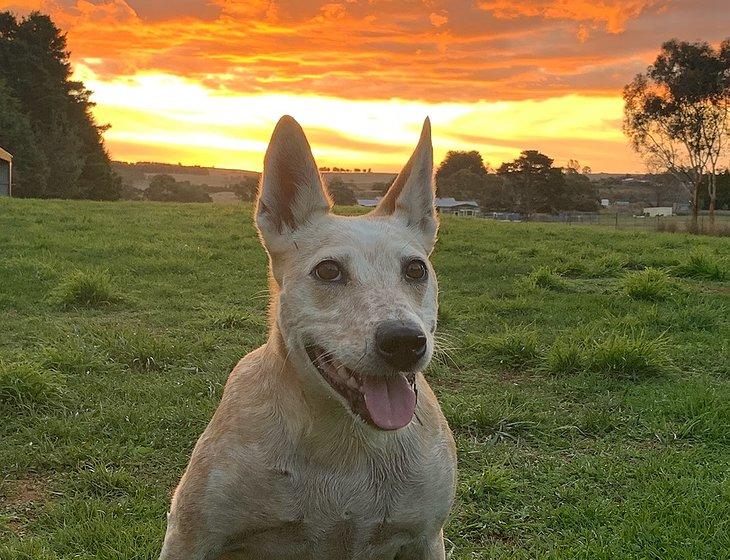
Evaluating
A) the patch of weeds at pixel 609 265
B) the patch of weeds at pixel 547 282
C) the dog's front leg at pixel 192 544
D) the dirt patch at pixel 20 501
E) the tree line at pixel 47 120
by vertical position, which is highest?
the tree line at pixel 47 120

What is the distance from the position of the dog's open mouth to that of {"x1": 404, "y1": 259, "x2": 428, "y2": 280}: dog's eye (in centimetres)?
55

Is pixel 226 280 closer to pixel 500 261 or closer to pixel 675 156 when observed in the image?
pixel 500 261

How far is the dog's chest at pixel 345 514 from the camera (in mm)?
3289

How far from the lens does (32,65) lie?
2229 inches

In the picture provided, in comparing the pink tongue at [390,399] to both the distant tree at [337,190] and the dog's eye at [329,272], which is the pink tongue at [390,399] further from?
the distant tree at [337,190]

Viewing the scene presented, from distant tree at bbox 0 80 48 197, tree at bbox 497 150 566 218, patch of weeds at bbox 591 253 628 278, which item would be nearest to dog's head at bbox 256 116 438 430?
patch of weeds at bbox 591 253 628 278

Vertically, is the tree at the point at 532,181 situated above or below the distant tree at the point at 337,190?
above

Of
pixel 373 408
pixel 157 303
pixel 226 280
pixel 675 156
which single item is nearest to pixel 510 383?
pixel 373 408

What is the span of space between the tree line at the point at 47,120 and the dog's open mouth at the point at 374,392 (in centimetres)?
Answer: 5165

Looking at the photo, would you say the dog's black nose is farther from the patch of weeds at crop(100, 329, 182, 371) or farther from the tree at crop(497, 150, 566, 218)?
the tree at crop(497, 150, 566, 218)

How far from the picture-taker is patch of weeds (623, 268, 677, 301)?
1166cm

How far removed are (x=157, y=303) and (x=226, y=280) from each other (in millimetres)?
2156

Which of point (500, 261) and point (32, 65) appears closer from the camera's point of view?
point (500, 261)

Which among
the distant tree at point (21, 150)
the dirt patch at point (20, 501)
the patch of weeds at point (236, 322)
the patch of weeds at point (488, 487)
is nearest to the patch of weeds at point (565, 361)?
the patch of weeds at point (488, 487)
